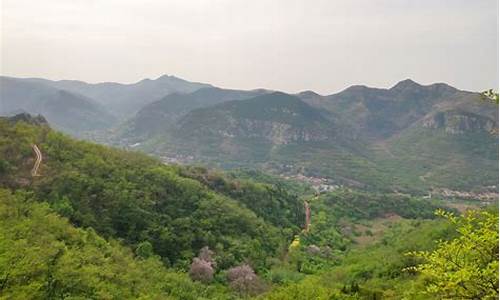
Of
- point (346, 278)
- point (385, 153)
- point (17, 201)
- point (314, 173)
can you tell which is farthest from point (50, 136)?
point (385, 153)

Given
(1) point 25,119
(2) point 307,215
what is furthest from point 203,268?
(1) point 25,119

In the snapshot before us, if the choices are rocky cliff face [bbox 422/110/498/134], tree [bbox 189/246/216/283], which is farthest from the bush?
rocky cliff face [bbox 422/110/498/134]

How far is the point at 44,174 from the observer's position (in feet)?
125

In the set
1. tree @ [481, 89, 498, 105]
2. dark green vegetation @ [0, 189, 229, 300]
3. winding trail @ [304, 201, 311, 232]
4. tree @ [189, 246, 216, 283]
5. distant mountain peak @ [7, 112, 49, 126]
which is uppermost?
tree @ [481, 89, 498, 105]

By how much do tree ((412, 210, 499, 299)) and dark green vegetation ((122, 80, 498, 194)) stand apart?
376 feet

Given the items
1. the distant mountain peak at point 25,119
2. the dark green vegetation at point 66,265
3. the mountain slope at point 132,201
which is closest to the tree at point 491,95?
the dark green vegetation at point 66,265

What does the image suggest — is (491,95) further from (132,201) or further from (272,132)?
(272,132)

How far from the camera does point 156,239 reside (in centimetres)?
3794

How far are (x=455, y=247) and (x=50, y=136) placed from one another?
4341cm

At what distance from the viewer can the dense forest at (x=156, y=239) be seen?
82.2 feet

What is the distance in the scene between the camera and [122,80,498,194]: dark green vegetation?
132 m

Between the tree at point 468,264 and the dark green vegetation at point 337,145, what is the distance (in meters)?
115

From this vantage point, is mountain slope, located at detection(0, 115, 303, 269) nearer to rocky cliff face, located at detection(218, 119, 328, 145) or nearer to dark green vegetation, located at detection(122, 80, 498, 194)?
dark green vegetation, located at detection(122, 80, 498, 194)

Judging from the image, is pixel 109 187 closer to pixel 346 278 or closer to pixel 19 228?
pixel 19 228
